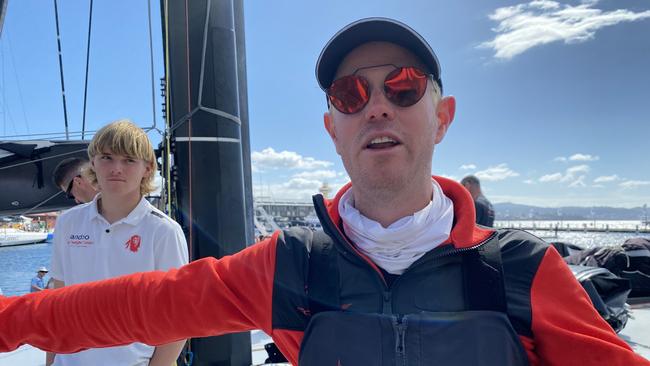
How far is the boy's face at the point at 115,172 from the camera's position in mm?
2096

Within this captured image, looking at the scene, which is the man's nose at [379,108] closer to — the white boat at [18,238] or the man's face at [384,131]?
the man's face at [384,131]

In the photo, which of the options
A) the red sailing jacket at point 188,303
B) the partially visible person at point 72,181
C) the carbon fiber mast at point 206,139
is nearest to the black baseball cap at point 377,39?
the red sailing jacket at point 188,303

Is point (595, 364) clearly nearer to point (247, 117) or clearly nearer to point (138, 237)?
point (138, 237)

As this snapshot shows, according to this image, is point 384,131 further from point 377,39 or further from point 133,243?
point 133,243

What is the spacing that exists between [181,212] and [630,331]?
534 centimetres

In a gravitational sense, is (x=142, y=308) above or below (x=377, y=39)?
below

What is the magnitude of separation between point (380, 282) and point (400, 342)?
181 millimetres

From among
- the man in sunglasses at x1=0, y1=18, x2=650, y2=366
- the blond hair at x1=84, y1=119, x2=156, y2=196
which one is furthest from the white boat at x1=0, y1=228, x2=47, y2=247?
the man in sunglasses at x1=0, y1=18, x2=650, y2=366

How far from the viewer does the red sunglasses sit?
4.28 ft

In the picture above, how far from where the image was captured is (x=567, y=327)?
1010 mm

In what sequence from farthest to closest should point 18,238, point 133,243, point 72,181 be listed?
1. point 18,238
2. point 72,181
3. point 133,243

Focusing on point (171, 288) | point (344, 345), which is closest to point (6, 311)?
point (171, 288)

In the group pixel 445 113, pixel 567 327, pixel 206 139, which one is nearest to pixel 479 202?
pixel 206 139

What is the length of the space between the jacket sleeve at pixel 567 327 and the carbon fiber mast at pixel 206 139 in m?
2.38
